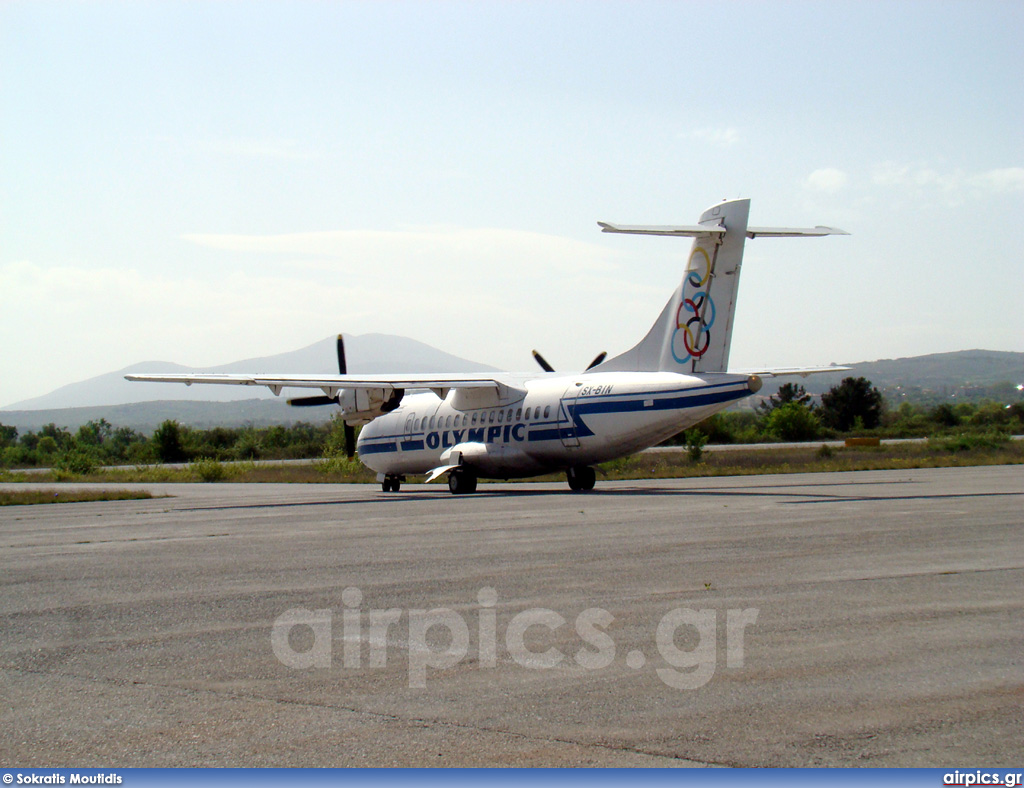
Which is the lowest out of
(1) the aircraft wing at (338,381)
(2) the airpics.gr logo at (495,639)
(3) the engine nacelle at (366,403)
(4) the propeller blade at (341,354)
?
(2) the airpics.gr logo at (495,639)

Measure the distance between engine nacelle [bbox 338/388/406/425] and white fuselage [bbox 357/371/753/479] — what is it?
144cm

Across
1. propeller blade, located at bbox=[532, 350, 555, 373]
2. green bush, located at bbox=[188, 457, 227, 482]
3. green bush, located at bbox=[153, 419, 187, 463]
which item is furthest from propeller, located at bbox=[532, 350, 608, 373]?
green bush, located at bbox=[153, 419, 187, 463]

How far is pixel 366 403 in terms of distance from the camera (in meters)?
33.8

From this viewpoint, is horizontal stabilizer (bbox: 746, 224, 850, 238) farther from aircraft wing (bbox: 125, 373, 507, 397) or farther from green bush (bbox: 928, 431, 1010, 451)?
green bush (bbox: 928, 431, 1010, 451)

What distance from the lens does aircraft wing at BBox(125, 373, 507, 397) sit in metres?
29.7

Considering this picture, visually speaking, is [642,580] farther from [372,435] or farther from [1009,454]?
[1009,454]

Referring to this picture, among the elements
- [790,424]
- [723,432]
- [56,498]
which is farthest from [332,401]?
[790,424]

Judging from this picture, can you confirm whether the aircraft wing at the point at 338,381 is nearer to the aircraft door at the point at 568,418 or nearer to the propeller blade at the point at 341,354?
the aircraft door at the point at 568,418

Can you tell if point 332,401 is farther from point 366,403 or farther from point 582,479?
point 582,479

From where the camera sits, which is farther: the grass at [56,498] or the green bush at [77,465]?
the green bush at [77,465]

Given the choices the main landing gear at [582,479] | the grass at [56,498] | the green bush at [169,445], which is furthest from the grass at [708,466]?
the green bush at [169,445]

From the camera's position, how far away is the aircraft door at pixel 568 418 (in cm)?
2807

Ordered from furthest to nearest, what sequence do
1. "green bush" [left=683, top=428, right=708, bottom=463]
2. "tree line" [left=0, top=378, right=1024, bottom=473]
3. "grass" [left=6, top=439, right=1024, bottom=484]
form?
"tree line" [left=0, top=378, right=1024, bottom=473] < "green bush" [left=683, top=428, right=708, bottom=463] < "grass" [left=6, top=439, right=1024, bottom=484]

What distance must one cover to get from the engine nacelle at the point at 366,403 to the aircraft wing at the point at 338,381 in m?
1.28
